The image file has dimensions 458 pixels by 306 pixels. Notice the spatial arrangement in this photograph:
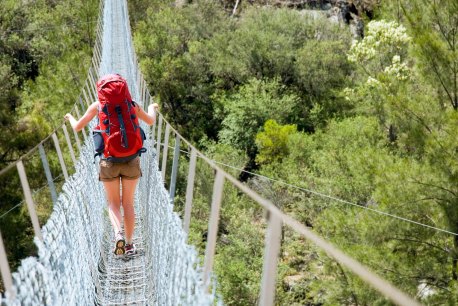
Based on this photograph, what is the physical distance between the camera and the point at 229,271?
38.9ft

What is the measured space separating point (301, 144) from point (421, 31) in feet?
35.0

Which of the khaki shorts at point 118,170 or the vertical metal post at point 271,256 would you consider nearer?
the vertical metal post at point 271,256

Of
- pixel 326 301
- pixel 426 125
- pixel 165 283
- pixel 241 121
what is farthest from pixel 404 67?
pixel 241 121

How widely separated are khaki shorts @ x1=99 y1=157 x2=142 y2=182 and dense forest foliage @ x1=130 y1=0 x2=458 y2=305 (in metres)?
0.36

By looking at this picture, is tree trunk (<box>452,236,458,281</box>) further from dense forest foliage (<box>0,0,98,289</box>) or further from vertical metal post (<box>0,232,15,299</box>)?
dense forest foliage (<box>0,0,98,289</box>)

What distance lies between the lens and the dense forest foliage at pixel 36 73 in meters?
10.9

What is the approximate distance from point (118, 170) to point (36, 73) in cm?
1959

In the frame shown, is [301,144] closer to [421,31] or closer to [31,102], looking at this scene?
[31,102]

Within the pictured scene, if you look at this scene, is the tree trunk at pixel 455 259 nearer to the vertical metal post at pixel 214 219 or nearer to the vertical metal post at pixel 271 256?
the vertical metal post at pixel 214 219

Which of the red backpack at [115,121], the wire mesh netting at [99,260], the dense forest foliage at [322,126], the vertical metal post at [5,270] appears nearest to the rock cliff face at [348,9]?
the dense forest foliage at [322,126]

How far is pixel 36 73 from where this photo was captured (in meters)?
20.7

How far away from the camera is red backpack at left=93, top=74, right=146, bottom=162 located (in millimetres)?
2273

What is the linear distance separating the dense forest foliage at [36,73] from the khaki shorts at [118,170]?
7622 mm

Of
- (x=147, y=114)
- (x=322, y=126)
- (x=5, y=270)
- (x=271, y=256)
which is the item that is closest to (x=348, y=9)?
(x=322, y=126)
